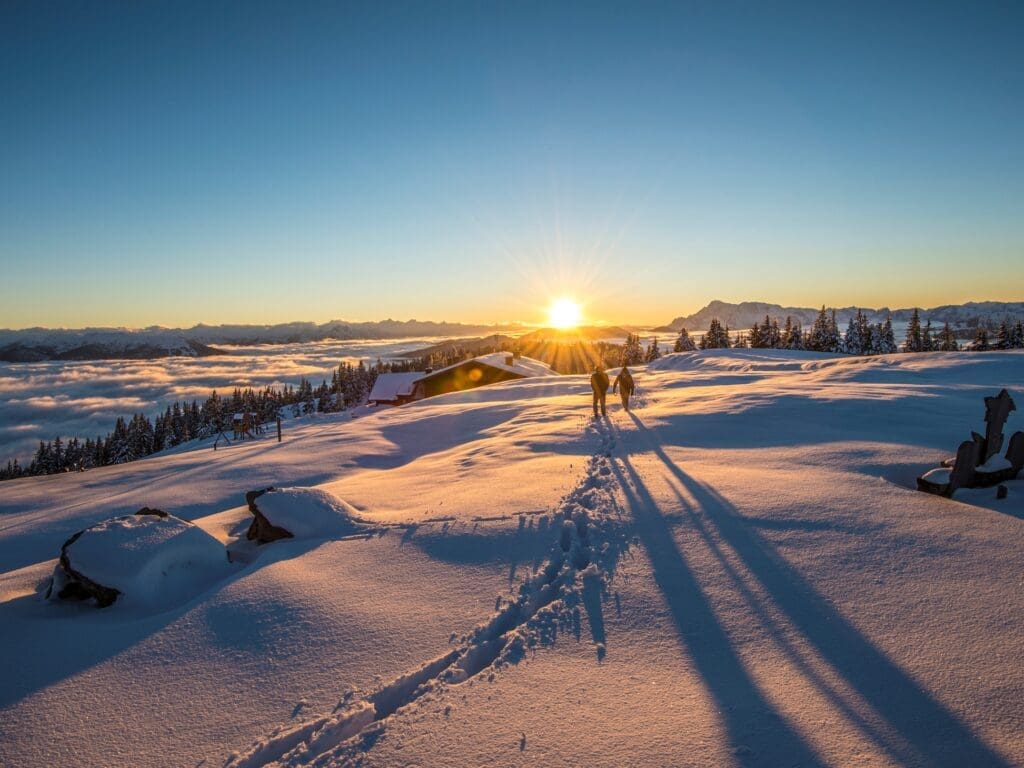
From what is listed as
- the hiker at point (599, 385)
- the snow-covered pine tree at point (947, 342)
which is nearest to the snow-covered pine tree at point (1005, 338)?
the snow-covered pine tree at point (947, 342)

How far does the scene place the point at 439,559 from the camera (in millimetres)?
5152

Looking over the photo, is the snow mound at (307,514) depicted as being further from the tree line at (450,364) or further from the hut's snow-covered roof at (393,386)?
the hut's snow-covered roof at (393,386)

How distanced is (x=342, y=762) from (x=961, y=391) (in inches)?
662

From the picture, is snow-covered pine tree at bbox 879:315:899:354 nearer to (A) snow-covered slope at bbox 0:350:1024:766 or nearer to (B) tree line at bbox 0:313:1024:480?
(B) tree line at bbox 0:313:1024:480

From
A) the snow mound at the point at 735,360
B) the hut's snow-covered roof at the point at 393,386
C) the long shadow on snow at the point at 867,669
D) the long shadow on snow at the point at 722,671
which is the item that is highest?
the snow mound at the point at 735,360

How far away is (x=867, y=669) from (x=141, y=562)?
6.53 m

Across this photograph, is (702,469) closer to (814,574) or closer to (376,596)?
(814,574)

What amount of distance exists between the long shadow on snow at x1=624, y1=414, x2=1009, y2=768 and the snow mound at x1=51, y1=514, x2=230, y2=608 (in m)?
5.96

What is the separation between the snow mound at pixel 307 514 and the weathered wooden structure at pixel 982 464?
7579 millimetres

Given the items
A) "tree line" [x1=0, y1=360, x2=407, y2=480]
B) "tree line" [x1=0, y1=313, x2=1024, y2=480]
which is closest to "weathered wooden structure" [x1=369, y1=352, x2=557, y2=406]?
"tree line" [x1=0, y1=313, x2=1024, y2=480]

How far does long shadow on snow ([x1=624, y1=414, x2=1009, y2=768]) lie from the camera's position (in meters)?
2.42

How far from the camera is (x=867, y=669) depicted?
3.05 m

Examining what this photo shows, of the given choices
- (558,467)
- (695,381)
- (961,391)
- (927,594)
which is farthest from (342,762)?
(695,381)

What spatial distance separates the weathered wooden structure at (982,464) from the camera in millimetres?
5504
